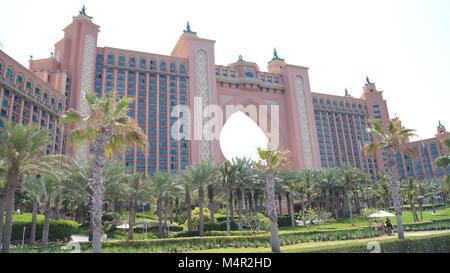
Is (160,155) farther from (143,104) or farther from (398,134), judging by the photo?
(398,134)

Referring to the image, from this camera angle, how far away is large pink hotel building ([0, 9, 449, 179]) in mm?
72250

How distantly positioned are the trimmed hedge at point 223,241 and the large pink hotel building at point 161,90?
158 ft

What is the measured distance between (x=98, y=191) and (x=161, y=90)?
7061 centimetres

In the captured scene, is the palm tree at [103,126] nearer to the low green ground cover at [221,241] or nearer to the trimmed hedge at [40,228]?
the low green ground cover at [221,241]

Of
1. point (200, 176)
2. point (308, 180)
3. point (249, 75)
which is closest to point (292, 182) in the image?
point (308, 180)

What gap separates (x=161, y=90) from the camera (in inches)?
3420

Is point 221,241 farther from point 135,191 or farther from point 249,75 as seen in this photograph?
point 249,75

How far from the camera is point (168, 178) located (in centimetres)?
4325

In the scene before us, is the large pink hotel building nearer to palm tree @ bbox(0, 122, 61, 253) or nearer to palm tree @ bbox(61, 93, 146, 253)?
palm tree @ bbox(0, 122, 61, 253)

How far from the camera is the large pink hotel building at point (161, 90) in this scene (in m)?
72.2

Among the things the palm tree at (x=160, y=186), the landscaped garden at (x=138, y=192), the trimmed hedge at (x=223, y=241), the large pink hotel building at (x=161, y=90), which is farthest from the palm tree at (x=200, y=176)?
the large pink hotel building at (x=161, y=90)
